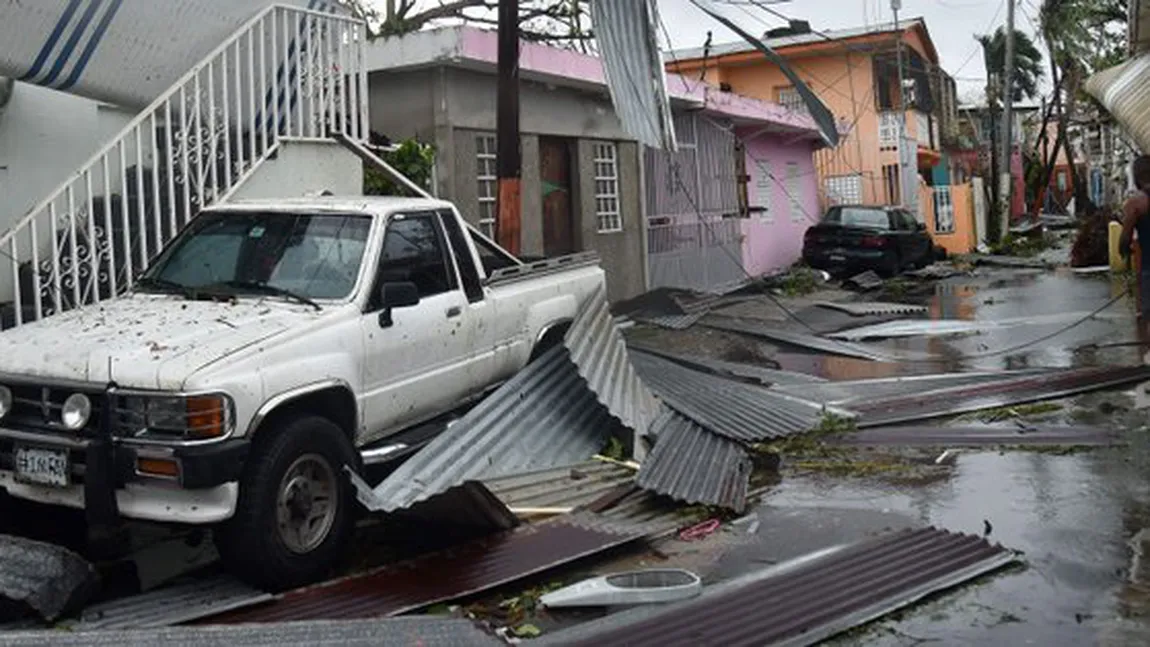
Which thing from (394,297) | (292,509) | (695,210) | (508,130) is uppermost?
(508,130)

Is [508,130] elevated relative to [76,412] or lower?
elevated

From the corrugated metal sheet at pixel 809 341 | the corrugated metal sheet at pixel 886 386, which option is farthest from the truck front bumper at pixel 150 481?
the corrugated metal sheet at pixel 809 341

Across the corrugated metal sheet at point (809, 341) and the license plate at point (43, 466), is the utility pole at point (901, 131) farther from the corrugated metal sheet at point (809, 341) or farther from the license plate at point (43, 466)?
the license plate at point (43, 466)

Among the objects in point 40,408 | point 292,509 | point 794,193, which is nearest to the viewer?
point 40,408

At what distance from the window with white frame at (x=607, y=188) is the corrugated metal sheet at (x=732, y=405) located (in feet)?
20.9

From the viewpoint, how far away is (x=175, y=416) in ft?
15.3

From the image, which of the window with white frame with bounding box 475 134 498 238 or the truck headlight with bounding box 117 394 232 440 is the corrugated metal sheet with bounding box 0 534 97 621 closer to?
the truck headlight with bounding box 117 394 232 440

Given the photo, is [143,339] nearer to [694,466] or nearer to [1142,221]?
[694,466]

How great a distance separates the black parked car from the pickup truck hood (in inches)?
711

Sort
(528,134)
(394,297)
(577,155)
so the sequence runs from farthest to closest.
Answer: (577,155), (528,134), (394,297)

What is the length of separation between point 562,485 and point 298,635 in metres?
2.66

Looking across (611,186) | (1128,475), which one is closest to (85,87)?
(1128,475)

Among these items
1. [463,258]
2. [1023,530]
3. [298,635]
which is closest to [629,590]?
[298,635]

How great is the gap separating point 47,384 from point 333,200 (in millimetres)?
2174
